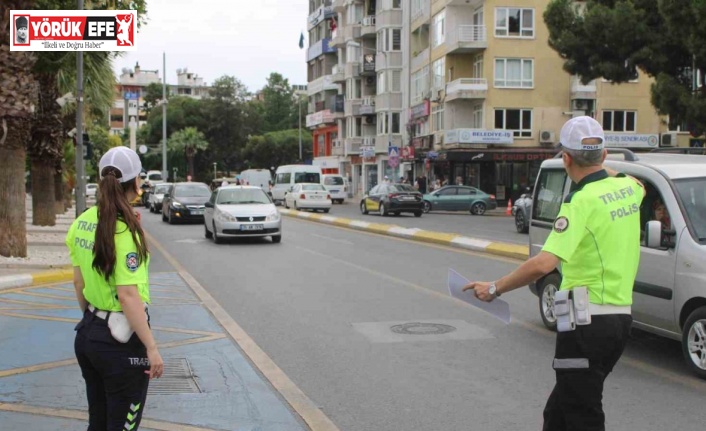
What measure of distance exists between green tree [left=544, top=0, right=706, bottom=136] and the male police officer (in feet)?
79.0

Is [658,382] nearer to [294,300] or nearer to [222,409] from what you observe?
[222,409]

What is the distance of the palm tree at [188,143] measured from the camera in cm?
9244

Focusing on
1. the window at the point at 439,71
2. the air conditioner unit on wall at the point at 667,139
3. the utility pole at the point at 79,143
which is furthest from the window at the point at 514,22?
the utility pole at the point at 79,143

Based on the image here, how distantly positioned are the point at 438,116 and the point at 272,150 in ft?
165

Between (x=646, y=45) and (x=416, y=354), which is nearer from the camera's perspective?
(x=416, y=354)

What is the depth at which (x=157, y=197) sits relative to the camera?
1631 inches

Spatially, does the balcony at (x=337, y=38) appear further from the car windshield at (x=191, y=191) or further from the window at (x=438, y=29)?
the car windshield at (x=191, y=191)

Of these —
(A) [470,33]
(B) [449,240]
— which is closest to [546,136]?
(A) [470,33]

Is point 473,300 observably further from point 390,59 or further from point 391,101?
point 390,59

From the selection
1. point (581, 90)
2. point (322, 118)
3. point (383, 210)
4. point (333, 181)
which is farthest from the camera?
point (322, 118)

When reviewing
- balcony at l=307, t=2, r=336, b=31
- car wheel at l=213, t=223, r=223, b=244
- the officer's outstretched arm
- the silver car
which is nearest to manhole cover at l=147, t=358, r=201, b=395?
the officer's outstretched arm

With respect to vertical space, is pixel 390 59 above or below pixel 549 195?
above

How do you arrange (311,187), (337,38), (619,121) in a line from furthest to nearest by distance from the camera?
(337,38) < (619,121) < (311,187)

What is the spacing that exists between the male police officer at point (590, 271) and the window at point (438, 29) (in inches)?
1918
